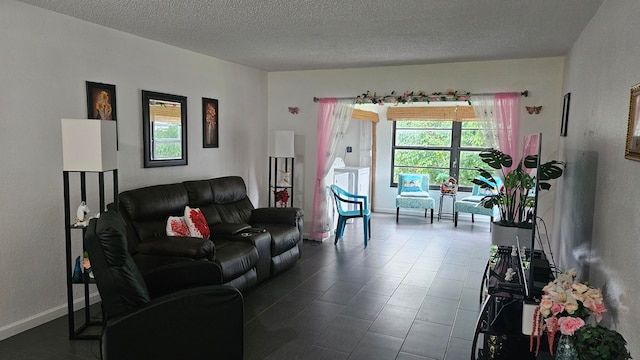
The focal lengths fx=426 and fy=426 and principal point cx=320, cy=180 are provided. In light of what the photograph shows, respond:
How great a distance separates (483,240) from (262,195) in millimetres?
3354

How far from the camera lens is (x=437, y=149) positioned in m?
8.20

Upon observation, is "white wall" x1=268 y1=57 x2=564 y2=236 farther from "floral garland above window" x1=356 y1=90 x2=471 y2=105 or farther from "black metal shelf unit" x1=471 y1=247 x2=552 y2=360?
"black metal shelf unit" x1=471 y1=247 x2=552 y2=360

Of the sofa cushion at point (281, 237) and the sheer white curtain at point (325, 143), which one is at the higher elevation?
the sheer white curtain at point (325, 143)

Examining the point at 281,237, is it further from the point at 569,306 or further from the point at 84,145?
the point at 569,306

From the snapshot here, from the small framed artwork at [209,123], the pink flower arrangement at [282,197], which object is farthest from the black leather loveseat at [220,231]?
the pink flower arrangement at [282,197]

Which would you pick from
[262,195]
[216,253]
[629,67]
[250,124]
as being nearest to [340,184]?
[262,195]

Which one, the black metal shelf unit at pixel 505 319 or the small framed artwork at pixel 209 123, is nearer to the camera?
the black metal shelf unit at pixel 505 319

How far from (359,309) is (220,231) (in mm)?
1590

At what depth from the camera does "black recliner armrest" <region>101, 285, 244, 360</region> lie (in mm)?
2270

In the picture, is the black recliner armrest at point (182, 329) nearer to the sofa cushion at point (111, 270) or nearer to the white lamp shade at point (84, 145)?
the sofa cushion at point (111, 270)

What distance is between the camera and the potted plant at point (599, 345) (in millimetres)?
1479

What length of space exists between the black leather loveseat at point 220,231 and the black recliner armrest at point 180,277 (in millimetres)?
293

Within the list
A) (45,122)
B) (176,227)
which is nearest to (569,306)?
(176,227)

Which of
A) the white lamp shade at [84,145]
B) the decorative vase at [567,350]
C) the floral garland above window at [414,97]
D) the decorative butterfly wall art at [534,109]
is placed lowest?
the decorative vase at [567,350]
